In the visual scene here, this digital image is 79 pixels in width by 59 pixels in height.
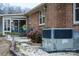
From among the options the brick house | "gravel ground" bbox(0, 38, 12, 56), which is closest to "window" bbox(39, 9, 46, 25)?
the brick house

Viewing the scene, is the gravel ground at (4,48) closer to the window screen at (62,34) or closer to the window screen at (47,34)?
the window screen at (47,34)

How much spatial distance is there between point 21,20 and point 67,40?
2.44 ft

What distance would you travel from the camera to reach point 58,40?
8.45 meters

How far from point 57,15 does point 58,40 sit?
14.7 inches

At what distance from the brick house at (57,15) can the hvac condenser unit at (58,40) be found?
0.08 meters

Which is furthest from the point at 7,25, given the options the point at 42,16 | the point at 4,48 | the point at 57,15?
the point at 57,15

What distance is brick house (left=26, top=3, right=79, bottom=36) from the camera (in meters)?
8.38

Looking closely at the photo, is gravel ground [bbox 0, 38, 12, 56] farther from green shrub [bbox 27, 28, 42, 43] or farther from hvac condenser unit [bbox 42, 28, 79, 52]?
hvac condenser unit [bbox 42, 28, 79, 52]

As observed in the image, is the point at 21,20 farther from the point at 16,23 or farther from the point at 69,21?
the point at 69,21

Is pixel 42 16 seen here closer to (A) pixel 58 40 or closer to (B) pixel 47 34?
(B) pixel 47 34

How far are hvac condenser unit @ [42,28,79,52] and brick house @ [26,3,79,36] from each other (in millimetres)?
78

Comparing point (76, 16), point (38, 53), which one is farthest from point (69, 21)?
point (38, 53)

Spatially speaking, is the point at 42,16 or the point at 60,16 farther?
the point at 42,16

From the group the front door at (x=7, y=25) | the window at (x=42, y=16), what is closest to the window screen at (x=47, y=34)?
the window at (x=42, y=16)
